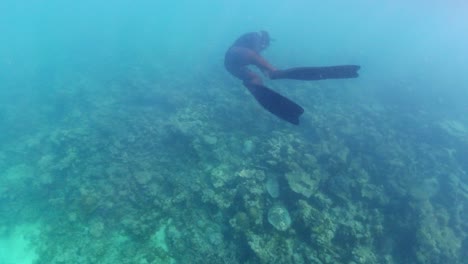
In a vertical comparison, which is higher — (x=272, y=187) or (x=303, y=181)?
(x=303, y=181)

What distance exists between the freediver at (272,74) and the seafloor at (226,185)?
336 cm

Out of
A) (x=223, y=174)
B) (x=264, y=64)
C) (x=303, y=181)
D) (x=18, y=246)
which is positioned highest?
(x=264, y=64)

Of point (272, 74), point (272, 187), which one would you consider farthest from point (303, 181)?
point (272, 74)

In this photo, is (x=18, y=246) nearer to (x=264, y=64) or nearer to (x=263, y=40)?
(x=264, y=64)

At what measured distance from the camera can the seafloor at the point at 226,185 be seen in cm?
783

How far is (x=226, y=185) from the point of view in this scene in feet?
30.2

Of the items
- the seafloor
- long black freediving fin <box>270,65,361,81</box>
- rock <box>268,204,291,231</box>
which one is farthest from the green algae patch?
long black freediving fin <box>270,65,361,81</box>

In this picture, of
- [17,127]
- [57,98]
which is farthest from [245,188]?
[57,98]

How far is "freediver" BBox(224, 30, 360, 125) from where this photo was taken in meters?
5.81

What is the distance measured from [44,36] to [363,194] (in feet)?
138

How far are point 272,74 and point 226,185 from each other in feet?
12.4

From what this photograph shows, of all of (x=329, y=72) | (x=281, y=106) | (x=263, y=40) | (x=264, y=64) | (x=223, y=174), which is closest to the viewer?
(x=281, y=106)

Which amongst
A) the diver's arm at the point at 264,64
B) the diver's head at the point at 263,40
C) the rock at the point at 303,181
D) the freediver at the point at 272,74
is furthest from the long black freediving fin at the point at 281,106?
the diver's head at the point at 263,40

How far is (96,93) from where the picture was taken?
1808 cm
